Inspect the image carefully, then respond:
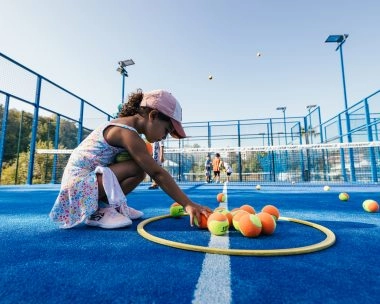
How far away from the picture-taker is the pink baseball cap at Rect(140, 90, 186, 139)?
2320 millimetres

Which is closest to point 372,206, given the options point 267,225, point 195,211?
point 267,225

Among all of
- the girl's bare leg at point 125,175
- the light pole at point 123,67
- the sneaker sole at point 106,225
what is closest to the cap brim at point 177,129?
the girl's bare leg at point 125,175

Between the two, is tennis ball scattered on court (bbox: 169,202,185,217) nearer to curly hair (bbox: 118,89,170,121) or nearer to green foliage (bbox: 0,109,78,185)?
curly hair (bbox: 118,89,170,121)

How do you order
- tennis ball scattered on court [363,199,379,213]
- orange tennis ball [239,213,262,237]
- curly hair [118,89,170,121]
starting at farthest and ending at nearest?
tennis ball scattered on court [363,199,379,213] → curly hair [118,89,170,121] → orange tennis ball [239,213,262,237]

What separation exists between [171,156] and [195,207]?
16.9m

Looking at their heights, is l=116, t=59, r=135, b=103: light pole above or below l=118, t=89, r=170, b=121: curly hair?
above

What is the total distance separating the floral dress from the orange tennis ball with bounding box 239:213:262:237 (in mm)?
1280

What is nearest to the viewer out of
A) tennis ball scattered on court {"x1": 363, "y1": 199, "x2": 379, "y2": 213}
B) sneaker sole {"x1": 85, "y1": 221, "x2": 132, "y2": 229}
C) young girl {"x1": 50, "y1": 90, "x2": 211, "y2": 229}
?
young girl {"x1": 50, "y1": 90, "x2": 211, "y2": 229}

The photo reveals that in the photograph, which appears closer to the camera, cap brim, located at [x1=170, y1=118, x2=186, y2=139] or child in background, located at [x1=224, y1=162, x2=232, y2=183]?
cap brim, located at [x1=170, y1=118, x2=186, y2=139]

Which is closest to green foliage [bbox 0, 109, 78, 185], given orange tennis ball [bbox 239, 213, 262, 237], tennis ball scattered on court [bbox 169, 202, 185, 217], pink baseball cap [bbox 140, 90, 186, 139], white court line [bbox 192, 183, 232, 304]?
tennis ball scattered on court [bbox 169, 202, 185, 217]

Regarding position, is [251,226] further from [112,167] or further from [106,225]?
[112,167]

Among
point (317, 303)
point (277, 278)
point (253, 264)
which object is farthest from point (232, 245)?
point (317, 303)

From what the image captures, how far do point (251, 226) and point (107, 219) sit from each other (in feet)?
4.43

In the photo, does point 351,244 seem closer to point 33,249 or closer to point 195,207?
point 195,207
